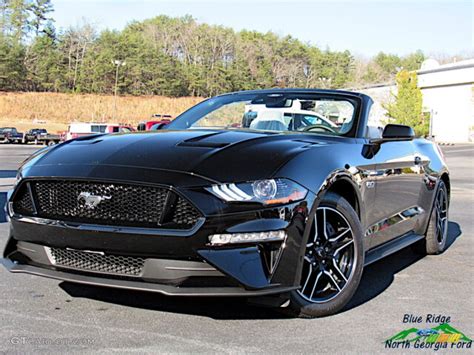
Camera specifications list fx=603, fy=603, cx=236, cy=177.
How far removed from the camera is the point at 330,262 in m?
3.63

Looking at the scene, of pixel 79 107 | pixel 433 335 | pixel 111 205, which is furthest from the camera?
pixel 79 107

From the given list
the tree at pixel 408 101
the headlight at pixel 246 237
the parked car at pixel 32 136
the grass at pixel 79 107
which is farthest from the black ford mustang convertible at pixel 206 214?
the grass at pixel 79 107

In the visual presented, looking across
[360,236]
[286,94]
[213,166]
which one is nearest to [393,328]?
[360,236]

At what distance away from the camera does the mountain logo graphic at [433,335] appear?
127 inches

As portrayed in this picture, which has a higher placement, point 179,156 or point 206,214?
point 179,156

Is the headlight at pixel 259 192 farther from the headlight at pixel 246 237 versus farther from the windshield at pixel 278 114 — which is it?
the windshield at pixel 278 114

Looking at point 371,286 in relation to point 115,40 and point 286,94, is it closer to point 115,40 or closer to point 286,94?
point 286,94

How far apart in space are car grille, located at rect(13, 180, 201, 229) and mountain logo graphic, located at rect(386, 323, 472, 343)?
51.6 inches

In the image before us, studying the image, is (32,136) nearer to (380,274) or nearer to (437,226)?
(437,226)

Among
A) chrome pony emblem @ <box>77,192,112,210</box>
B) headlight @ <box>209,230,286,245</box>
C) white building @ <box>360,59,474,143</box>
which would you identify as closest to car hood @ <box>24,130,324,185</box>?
chrome pony emblem @ <box>77,192,112,210</box>

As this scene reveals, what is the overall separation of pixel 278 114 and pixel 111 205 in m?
1.99

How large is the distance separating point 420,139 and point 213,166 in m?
2.87

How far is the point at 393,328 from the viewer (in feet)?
11.1
